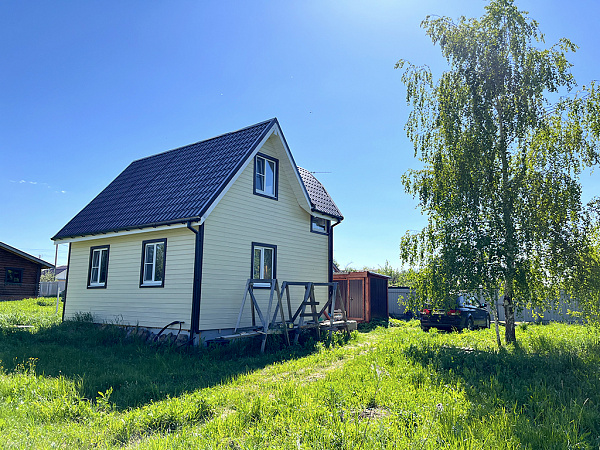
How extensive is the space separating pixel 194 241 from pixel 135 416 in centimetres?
641

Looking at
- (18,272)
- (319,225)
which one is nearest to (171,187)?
(319,225)

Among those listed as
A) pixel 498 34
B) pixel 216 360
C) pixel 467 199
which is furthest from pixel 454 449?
pixel 498 34

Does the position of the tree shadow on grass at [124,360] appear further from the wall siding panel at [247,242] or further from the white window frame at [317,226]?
the white window frame at [317,226]

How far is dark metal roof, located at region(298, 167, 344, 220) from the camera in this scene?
16.4 metres

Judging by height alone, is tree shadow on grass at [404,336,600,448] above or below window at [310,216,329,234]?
below

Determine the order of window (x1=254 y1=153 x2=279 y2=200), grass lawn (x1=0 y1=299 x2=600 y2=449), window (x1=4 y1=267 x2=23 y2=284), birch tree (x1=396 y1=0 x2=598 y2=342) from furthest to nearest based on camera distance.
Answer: window (x1=4 y1=267 x2=23 y2=284) < window (x1=254 y1=153 x2=279 y2=200) < birch tree (x1=396 y1=0 x2=598 y2=342) < grass lawn (x1=0 y1=299 x2=600 y2=449)

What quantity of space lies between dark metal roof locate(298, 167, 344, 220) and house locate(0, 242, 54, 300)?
82.7ft

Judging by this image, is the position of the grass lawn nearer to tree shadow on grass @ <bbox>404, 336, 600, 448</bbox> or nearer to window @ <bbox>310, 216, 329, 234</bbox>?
tree shadow on grass @ <bbox>404, 336, 600, 448</bbox>

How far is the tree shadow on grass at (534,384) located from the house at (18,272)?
106ft

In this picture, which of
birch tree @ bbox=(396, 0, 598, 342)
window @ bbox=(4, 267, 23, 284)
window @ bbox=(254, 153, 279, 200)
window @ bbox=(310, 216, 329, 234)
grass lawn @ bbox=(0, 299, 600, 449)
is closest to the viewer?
grass lawn @ bbox=(0, 299, 600, 449)

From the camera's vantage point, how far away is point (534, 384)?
7074 millimetres

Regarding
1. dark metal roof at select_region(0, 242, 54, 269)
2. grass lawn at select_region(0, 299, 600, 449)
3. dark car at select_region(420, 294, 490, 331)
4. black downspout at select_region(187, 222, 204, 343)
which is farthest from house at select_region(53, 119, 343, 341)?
dark metal roof at select_region(0, 242, 54, 269)

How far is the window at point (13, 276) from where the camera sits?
3114cm

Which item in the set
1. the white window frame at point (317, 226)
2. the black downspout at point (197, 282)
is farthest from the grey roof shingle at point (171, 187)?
the black downspout at point (197, 282)
